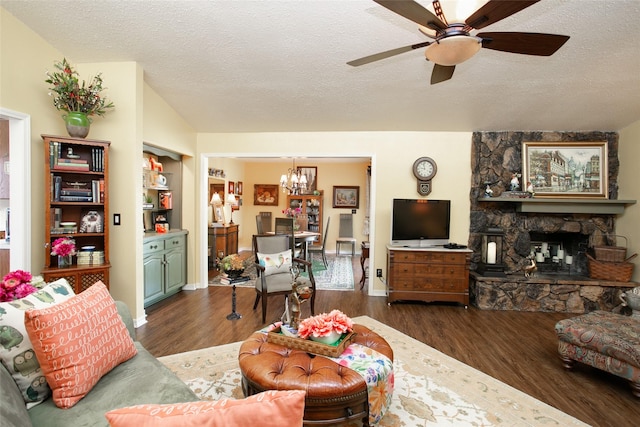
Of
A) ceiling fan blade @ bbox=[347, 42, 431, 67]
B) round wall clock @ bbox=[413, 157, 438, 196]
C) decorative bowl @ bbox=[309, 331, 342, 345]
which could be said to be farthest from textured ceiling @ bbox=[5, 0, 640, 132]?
Answer: decorative bowl @ bbox=[309, 331, 342, 345]

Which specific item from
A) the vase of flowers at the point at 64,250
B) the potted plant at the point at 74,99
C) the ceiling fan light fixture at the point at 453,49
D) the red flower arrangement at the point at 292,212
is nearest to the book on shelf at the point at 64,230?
the vase of flowers at the point at 64,250

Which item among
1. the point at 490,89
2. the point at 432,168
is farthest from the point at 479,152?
the point at 490,89

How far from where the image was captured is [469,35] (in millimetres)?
1585

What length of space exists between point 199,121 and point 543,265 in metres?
5.40

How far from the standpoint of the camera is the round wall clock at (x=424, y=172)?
4398 millimetres

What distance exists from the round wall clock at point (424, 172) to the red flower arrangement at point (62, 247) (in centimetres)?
411

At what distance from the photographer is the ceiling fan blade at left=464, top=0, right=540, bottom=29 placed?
4.37 feet

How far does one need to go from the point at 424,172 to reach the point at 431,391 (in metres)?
3.00

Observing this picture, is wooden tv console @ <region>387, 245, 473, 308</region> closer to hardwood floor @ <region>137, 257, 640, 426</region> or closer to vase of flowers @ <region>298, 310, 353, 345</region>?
hardwood floor @ <region>137, 257, 640, 426</region>

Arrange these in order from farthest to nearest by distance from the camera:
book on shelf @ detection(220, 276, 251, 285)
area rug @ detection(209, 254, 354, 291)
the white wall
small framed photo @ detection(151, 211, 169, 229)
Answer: area rug @ detection(209, 254, 354, 291) → small framed photo @ detection(151, 211, 169, 229) → the white wall → book on shelf @ detection(220, 276, 251, 285)

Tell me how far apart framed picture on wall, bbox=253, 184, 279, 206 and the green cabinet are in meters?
3.93

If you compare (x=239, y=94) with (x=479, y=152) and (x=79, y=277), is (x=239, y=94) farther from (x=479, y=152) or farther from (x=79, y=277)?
(x=479, y=152)

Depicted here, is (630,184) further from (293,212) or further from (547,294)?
(293,212)

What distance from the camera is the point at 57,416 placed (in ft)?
3.97
